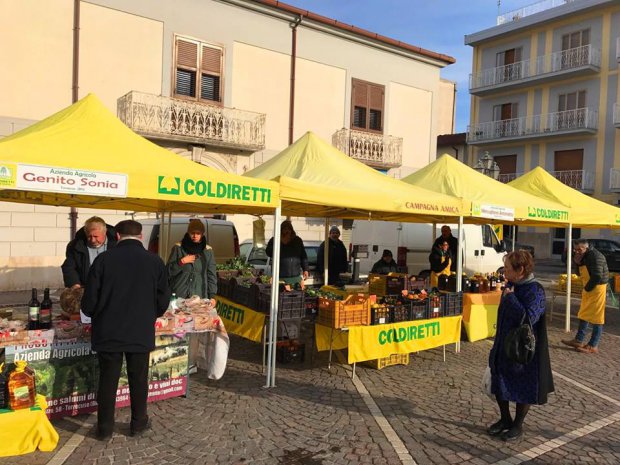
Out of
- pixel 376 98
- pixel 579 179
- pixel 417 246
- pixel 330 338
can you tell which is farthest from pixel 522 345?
pixel 579 179

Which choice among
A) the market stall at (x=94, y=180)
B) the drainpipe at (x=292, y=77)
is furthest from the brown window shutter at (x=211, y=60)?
the market stall at (x=94, y=180)

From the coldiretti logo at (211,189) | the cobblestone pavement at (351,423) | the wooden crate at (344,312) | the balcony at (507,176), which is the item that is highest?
the balcony at (507,176)

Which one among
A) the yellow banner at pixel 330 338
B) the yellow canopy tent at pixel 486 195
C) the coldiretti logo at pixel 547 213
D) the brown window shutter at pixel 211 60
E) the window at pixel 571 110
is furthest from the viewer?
the window at pixel 571 110

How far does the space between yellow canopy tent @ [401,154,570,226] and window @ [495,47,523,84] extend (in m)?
24.8

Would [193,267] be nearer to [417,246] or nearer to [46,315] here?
[46,315]

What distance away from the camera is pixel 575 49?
2800cm

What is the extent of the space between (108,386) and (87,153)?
206 centimetres

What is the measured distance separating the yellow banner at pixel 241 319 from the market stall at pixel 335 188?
0.64m

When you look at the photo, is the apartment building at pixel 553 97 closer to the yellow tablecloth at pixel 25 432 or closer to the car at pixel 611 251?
the car at pixel 611 251

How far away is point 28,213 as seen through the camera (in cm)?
1223

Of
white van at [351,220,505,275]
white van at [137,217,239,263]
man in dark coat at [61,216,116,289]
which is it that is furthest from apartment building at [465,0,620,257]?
man in dark coat at [61,216,116,289]

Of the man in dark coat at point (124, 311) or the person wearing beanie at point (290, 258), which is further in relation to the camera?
the person wearing beanie at point (290, 258)

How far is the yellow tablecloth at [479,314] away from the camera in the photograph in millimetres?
7598

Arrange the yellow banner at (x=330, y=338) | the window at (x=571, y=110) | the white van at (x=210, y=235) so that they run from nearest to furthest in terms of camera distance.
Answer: the yellow banner at (x=330, y=338) → the white van at (x=210, y=235) → the window at (x=571, y=110)
